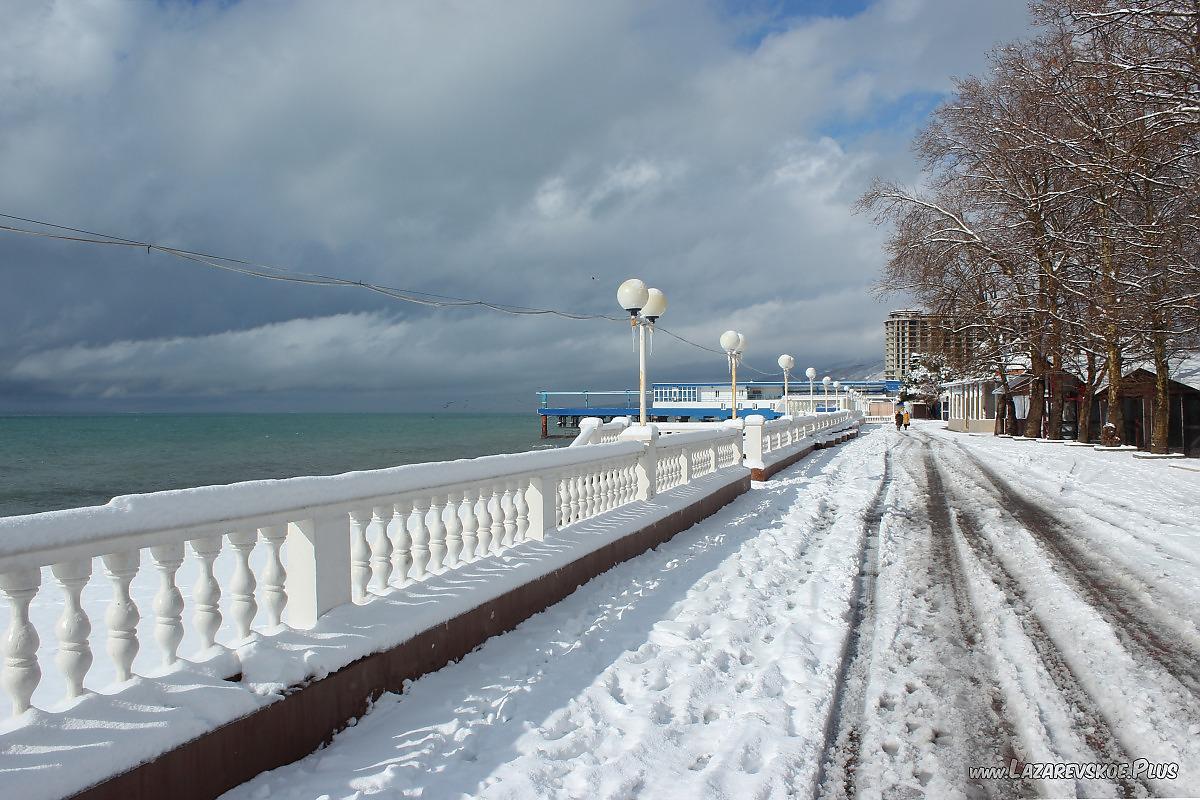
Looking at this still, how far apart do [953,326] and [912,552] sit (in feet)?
84.0

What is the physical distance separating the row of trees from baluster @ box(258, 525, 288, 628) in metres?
14.2

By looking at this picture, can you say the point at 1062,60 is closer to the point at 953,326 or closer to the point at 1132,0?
the point at 1132,0

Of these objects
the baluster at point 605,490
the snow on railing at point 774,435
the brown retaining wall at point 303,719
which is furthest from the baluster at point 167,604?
the snow on railing at point 774,435

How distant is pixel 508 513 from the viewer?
5633mm

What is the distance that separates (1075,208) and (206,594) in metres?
27.9

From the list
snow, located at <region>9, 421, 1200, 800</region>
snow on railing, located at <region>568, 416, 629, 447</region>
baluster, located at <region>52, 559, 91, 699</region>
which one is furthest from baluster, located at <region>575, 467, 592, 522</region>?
snow on railing, located at <region>568, 416, 629, 447</region>

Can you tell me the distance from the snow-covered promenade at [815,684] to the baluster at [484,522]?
2.19 feet

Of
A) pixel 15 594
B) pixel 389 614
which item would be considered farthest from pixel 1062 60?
pixel 15 594

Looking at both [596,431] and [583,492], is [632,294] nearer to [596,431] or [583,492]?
[583,492]

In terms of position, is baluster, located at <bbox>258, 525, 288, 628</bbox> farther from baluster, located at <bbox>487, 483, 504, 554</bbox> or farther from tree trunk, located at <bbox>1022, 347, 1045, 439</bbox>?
tree trunk, located at <bbox>1022, 347, 1045, 439</bbox>

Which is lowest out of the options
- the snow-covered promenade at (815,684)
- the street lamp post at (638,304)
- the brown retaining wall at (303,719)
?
the snow-covered promenade at (815,684)

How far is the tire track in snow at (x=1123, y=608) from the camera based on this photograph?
167 inches

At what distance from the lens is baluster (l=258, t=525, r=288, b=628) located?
3.24m

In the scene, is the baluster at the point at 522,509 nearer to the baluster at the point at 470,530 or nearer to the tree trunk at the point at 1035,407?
the baluster at the point at 470,530
